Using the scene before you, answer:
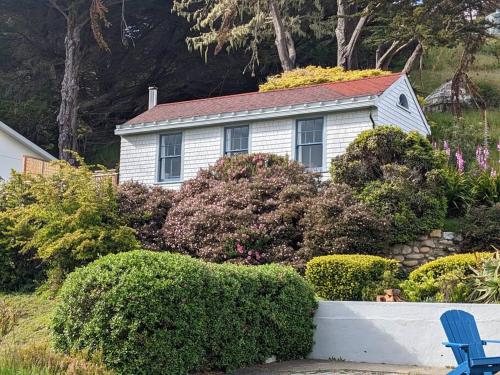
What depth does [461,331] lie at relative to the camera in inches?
303

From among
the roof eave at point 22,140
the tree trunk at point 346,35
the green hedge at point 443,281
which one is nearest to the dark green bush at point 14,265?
the green hedge at point 443,281

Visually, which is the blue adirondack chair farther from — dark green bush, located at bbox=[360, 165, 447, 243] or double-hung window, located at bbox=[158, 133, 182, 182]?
double-hung window, located at bbox=[158, 133, 182, 182]

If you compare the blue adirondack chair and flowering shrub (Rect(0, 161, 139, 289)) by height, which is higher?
flowering shrub (Rect(0, 161, 139, 289))

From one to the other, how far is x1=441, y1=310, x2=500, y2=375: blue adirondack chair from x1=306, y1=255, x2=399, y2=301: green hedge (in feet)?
13.7

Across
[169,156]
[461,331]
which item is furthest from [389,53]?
[461,331]

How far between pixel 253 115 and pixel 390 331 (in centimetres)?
1011

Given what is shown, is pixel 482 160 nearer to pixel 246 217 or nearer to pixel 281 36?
pixel 246 217

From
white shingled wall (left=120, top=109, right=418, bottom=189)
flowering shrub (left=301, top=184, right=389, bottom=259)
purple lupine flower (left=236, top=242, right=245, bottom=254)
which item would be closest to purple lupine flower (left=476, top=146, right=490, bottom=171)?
white shingled wall (left=120, top=109, right=418, bottom=189)

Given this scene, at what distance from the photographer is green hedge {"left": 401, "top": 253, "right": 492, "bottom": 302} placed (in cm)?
1114

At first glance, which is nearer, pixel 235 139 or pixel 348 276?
pixel 348 276

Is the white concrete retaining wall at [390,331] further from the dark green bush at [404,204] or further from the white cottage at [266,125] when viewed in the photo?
the white cottage at [266,125]

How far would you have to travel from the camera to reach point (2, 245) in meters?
16.3

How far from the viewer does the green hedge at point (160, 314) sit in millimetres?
7766

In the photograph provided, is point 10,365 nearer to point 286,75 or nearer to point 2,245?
point 2,245
